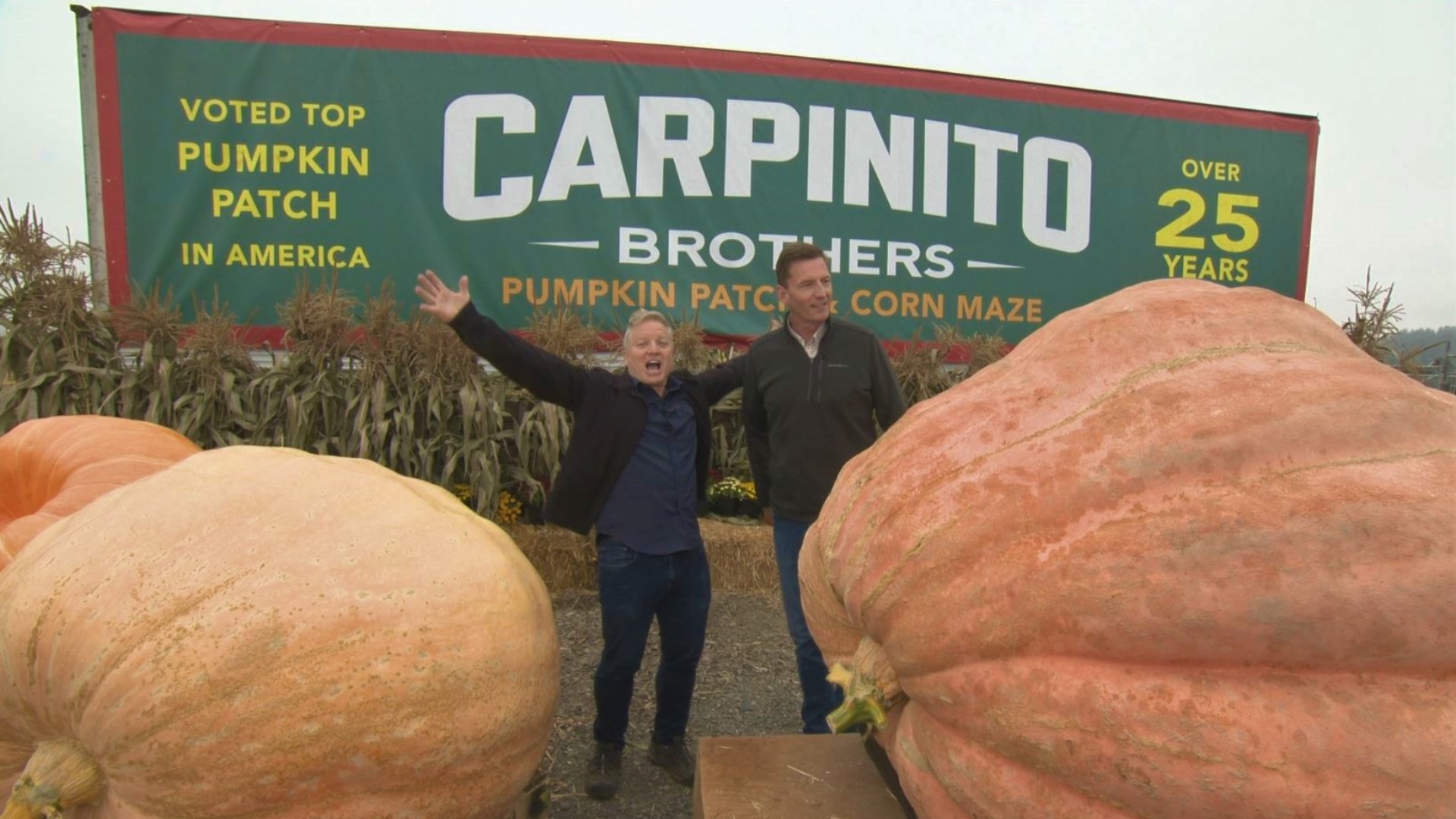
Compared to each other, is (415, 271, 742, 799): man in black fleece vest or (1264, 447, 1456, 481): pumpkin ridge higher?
(1264, 447, 1456, 481): pumpkin ridge

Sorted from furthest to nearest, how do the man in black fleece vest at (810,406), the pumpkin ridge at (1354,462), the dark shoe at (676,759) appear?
the man in black fleece vest at (810,406) → the dark shoe at (676,759) → the pumpkin ridge at (1354,462)

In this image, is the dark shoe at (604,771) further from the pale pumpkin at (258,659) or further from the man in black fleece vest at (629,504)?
the pale pumpkin at (258,659)

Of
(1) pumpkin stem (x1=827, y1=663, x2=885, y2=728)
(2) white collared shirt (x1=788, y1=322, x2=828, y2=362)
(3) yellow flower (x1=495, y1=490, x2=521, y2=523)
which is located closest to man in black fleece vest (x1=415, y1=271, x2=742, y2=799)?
(2) white collared shirt (x1=788, y1=322, x2=828, y2=362)

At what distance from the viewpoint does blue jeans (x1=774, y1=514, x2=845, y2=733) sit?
3029 millimetres

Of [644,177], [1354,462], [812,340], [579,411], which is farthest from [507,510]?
[1354,462]

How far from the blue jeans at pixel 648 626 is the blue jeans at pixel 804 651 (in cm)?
32

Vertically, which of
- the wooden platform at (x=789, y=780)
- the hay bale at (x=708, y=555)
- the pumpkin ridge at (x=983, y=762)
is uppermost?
the pumpkin ridge at (x=983, y=762)

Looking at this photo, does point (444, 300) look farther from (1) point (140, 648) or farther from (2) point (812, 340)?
(1) point (140, 648)

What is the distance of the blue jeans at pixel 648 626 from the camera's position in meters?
2.87

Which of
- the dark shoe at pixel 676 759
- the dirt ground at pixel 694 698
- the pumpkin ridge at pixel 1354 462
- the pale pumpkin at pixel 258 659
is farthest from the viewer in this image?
the dark shoe at pixel 676 759

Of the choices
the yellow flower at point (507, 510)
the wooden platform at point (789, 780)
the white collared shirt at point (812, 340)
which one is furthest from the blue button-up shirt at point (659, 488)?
the yellow flower at point (507, 510)

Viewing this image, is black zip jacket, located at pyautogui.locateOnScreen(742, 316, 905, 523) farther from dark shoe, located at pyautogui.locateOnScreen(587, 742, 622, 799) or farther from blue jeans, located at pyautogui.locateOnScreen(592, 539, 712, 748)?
dark shoe, located at pyautogui.locateOnScreen(587, 742, 622, 799)

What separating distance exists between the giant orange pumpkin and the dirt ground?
66.1 inches

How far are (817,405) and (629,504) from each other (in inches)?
31.9
